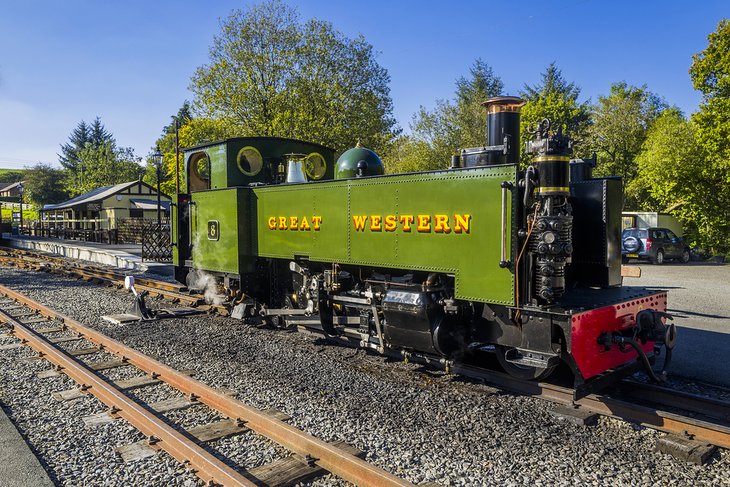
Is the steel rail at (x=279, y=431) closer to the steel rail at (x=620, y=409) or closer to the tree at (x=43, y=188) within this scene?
the steel rail at (x=620, y=409)

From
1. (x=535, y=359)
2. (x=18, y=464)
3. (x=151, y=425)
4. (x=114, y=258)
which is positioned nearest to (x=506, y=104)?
(x=535, y=359)

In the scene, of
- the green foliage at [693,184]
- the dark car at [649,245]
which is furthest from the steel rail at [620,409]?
the green foliage at [693,184]

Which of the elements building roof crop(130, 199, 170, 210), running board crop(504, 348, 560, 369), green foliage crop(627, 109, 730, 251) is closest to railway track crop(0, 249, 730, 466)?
running board crop(504, 348, 560, 369)

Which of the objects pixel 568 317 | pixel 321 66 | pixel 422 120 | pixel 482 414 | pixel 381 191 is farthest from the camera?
pixel 422 120

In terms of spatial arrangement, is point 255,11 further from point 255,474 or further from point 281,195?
point 255,474

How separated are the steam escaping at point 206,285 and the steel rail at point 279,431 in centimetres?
290

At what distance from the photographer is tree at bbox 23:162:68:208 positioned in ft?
224

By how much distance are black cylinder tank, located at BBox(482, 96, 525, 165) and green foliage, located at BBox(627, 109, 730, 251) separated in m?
20.5

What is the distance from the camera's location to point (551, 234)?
5.03 metres

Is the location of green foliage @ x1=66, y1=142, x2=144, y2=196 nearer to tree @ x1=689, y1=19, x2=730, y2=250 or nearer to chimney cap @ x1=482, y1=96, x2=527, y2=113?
tree @ x1=689, y1=19, x2=730, y2=250

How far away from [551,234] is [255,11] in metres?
23.0

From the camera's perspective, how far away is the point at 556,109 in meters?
37.8

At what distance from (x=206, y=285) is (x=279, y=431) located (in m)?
6.44

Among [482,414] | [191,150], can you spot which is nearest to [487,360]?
[482,414]
